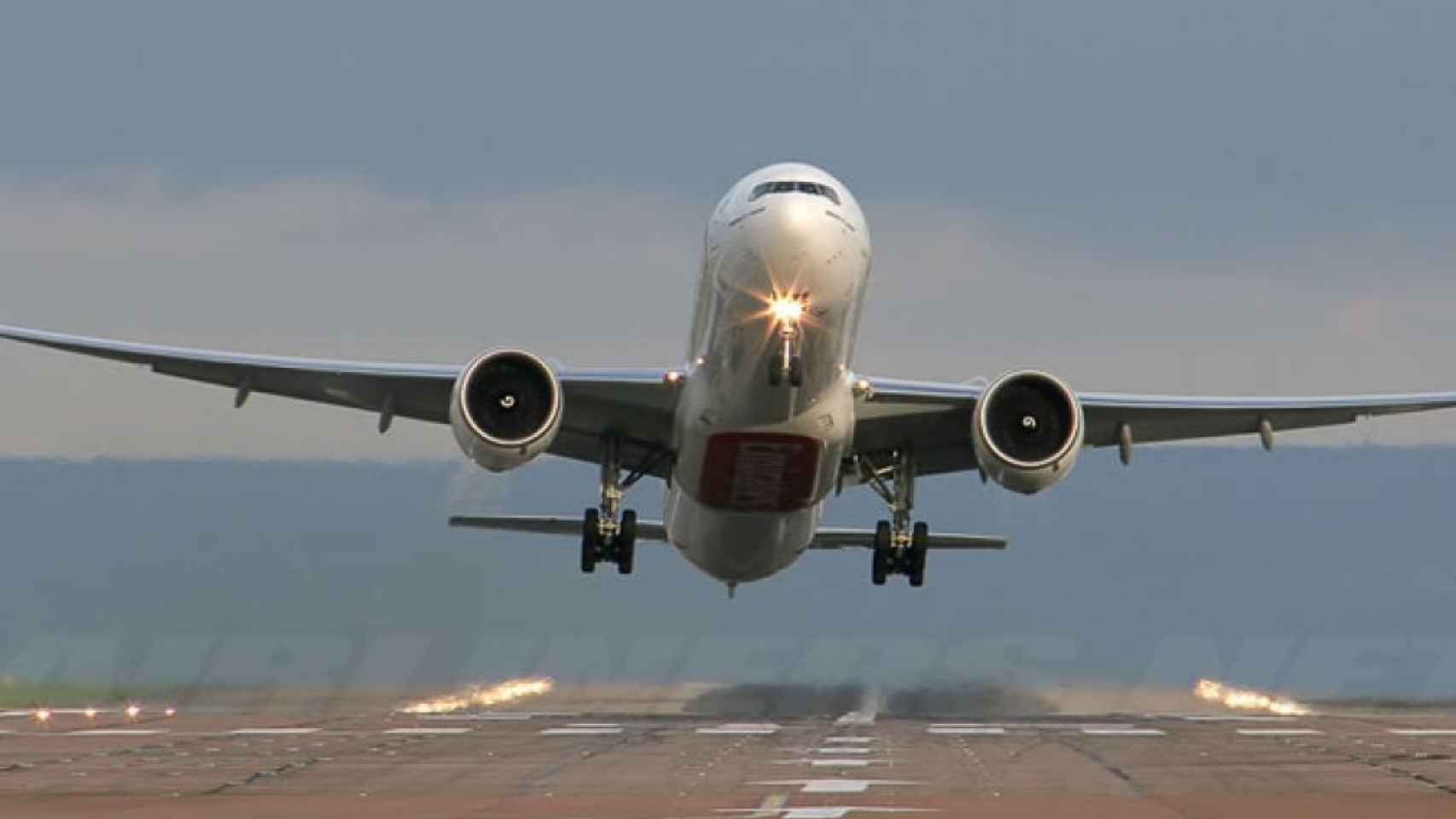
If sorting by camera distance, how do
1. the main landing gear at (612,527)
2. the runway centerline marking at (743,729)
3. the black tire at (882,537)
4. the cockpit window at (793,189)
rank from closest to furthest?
the cockpit window at (793,189) → the main landing gear at (612,527) → the black tire at (882,537) → the runway centerline marking at (743,729)

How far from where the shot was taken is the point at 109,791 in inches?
1355

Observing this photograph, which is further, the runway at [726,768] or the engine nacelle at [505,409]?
the engine nacelle at [505,409]

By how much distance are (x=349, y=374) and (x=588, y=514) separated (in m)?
5.76

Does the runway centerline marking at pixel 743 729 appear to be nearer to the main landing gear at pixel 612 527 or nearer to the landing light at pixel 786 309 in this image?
the main landing gear at pixel 612 527

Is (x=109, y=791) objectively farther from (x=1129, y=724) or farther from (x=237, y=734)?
(x=1129, y=724)

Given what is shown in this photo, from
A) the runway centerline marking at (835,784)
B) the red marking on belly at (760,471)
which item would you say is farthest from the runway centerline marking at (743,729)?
the runway centerline marking at (835,784)

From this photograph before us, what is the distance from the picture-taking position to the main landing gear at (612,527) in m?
43.6

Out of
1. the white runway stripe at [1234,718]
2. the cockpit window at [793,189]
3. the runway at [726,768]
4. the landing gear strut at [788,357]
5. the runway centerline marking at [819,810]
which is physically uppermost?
the cockpit window at [793,189]

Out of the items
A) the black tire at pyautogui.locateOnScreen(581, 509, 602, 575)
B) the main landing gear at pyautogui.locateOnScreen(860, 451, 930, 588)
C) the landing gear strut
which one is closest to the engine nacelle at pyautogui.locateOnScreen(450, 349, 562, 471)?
the landing gear strut

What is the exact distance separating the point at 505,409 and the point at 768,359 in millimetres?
4814

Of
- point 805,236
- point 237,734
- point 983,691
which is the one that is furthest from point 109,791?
point 983,691

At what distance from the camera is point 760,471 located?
128 feet

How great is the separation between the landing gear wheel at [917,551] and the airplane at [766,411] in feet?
0.11

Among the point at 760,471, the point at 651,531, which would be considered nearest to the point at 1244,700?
the point at 651,531
